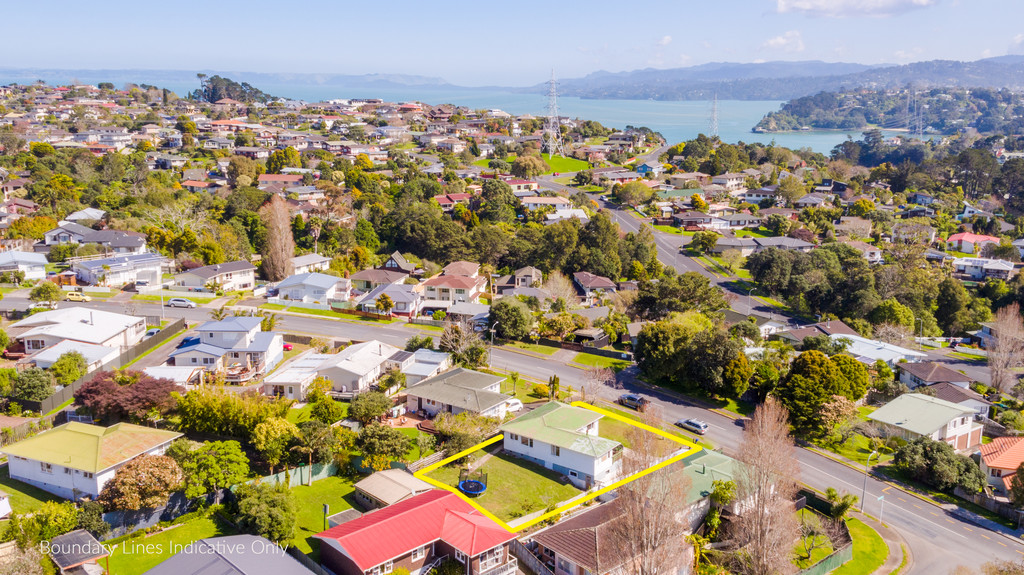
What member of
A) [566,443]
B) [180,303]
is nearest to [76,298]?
[180,303]

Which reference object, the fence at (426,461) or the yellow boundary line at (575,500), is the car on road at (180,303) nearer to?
the fence at (426,461)

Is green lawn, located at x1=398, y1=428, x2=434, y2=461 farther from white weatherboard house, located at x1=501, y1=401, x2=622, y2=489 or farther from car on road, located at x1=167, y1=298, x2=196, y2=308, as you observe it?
car on road, located at x1=167, y1=298, x2=196, y2=308

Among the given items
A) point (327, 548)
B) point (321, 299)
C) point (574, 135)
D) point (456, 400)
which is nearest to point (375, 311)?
point (321, 299)

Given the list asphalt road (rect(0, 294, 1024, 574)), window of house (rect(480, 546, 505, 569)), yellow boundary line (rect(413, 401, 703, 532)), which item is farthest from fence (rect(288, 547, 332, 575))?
asphalt road (rect(0, 294, 1024, 574))

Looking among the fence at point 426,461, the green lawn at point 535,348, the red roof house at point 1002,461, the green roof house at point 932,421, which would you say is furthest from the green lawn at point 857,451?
the fence at point 426,461

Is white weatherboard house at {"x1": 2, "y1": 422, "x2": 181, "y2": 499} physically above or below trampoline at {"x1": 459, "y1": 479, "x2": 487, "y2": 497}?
above

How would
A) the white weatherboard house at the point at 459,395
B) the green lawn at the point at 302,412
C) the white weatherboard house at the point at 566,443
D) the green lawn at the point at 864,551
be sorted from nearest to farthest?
the green lawn at the point at 864,551 → the white weatherboard house at the point at 566,443 → the green lawn at the point at 302,412 → the white weatherboard house at the point at 459,395

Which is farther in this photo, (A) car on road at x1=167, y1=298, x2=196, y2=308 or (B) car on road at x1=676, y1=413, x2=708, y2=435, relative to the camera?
(A) car on road at x1=167, y1=298, x2=196, y2=308
